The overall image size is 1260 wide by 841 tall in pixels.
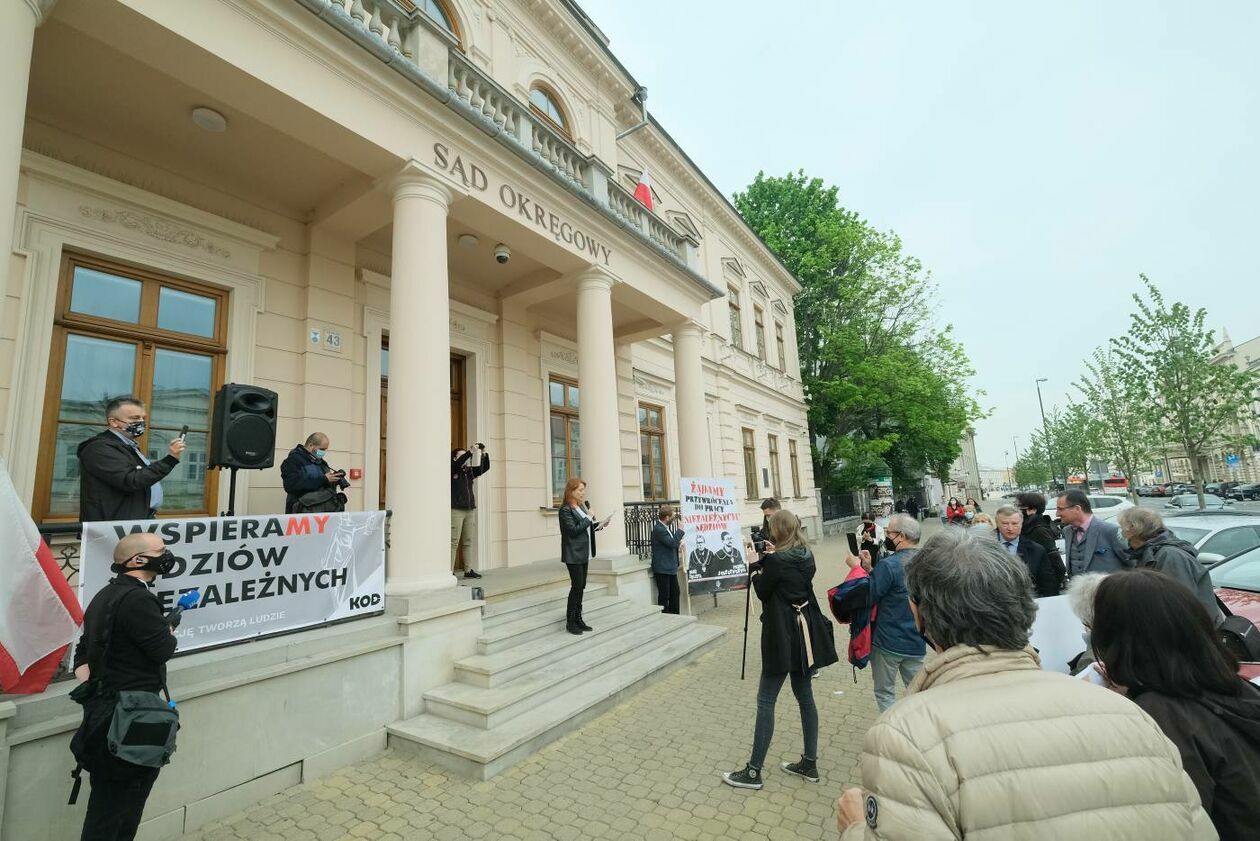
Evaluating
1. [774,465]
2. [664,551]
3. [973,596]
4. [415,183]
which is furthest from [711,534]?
[774,465]

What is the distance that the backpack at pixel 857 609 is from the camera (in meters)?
3.69

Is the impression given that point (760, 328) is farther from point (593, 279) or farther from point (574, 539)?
point (574, 539)

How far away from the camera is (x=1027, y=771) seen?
112 centimetres

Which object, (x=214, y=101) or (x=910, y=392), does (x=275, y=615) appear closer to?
(x=214, y=101)

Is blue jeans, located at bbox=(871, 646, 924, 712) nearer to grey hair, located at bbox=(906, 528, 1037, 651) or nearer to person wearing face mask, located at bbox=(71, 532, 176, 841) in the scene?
grey hair, located at bbox=(906, 528, 1037, 651)

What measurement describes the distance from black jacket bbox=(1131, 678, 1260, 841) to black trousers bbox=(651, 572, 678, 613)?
21.1 feet

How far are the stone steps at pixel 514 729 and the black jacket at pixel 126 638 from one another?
78.4 inches

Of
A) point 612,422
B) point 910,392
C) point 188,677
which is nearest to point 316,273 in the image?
point 612,422

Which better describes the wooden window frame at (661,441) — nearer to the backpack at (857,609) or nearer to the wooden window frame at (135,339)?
the wooden window frame at (135,339)

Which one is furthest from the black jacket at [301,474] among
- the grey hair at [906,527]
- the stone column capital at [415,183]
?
the grey hair at [906,527]

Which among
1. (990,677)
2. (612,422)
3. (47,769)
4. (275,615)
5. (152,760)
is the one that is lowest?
(47,769)

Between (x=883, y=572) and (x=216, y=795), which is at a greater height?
(x=883, y=572)

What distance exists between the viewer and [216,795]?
3.38 metres

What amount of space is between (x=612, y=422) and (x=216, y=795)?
522 cm
